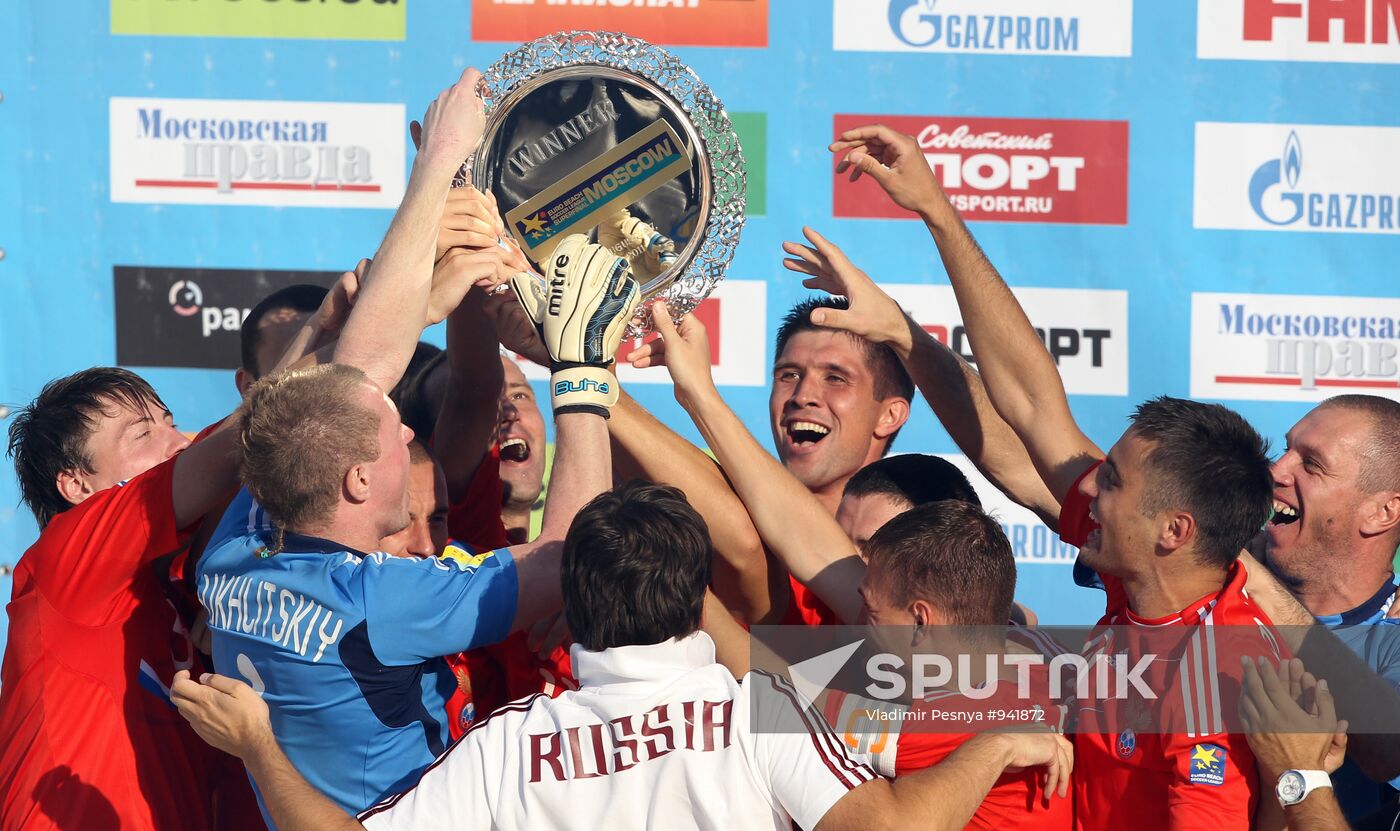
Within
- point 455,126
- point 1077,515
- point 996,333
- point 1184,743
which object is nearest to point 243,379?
point 455,126

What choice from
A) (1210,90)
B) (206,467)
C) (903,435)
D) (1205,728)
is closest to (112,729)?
(206,467)

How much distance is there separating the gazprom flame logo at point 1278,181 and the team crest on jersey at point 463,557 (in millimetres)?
3235

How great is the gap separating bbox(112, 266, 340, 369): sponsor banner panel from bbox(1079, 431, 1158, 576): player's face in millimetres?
3115

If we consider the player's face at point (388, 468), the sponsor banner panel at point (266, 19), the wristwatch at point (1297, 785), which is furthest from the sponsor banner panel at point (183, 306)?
the wristwatch at point (1297, 785)

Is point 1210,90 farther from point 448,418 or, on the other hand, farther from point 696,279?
point 448,418

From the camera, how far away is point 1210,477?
8.89ft

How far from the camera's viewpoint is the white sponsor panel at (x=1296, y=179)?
484 cm

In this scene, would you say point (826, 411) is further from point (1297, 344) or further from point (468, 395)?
point (1297, 344)

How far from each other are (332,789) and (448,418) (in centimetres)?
135

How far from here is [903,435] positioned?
16.1 feet

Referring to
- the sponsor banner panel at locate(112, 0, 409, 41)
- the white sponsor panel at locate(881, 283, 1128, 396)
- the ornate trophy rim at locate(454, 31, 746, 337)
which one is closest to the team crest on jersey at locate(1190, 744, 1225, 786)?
the ornate trophy rim at locate(454, 31, 746, 337)

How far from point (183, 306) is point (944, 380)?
290 cm

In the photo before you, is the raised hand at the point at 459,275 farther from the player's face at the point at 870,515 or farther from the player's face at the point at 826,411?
the player's face at the point at 826,411

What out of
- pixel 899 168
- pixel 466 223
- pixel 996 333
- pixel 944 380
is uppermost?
pixel 899 168
